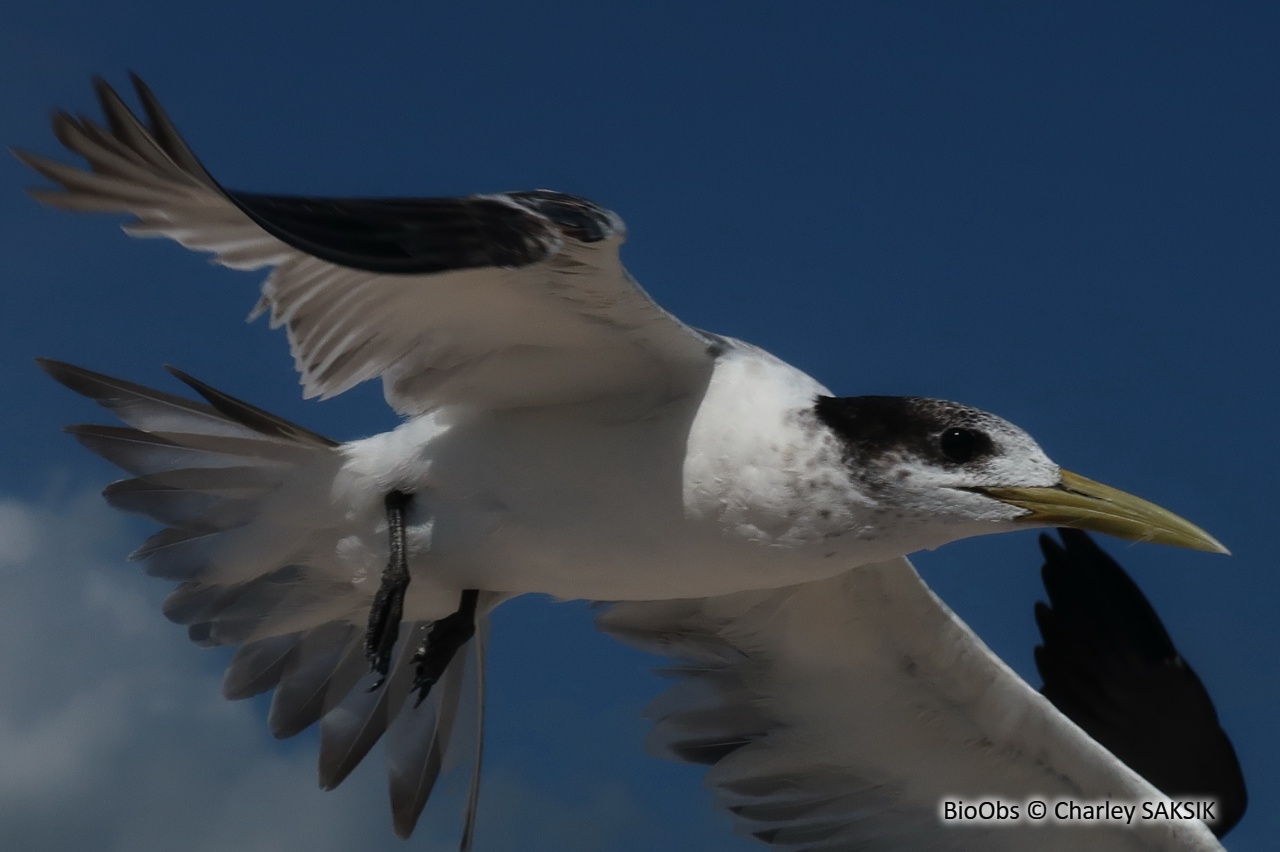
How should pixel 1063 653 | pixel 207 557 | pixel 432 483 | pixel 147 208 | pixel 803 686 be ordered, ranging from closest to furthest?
pixel 147 208 < pixel 432 483 < pixel 207 557 < pixel 803 686 < pixel 1063 653

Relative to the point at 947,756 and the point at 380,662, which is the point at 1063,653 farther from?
the point at 380,662

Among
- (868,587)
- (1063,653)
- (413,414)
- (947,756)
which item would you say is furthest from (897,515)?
(1063,653)

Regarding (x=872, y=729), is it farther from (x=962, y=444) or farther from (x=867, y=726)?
(x=962, y=444)

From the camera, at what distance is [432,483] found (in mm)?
5789

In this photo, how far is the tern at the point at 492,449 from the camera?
507cm

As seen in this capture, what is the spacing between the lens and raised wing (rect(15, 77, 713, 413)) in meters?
4.59

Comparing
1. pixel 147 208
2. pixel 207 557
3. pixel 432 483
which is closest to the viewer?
pixel 147 208

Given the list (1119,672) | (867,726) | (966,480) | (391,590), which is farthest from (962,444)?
(1119,672)

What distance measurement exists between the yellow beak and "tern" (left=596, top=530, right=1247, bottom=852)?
117 cm

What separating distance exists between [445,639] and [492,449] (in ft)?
2.61

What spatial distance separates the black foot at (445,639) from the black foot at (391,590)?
26cm

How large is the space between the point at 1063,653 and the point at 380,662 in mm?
3850

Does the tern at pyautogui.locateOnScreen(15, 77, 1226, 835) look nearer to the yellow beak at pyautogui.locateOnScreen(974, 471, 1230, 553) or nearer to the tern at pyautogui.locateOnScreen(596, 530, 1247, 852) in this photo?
the yellow beak at pyautogui.locateOnScreen(974, 471, 1230, 553)

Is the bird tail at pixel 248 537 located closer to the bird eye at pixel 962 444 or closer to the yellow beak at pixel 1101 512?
the bird eye at pixel 962 444
